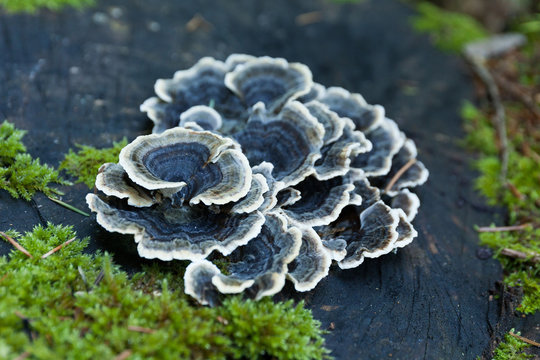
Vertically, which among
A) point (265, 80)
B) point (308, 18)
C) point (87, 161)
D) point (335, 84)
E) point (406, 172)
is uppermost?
A: point (308, 18)

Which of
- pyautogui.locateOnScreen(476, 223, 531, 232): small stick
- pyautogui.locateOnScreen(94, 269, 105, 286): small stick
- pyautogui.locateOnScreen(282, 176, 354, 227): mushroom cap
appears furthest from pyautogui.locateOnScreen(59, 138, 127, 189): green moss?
pyautogui.locateOnScreen(476, 223, 531, 232): small stick

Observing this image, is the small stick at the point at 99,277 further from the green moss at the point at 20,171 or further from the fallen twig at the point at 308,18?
the fallen twig at the point at 308,18

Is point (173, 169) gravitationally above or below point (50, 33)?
below

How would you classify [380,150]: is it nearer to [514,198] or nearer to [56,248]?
[514,198]

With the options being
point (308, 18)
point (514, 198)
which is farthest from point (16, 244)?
point (308, 18)

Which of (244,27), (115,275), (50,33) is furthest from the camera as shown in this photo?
(244,27)

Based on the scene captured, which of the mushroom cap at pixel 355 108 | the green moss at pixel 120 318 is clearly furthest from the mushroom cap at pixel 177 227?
the mushroom cap at pixel 355 108

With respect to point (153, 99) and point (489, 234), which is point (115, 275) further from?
point (489, 234)

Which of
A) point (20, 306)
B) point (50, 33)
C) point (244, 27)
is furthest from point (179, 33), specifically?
point (20, 306)
